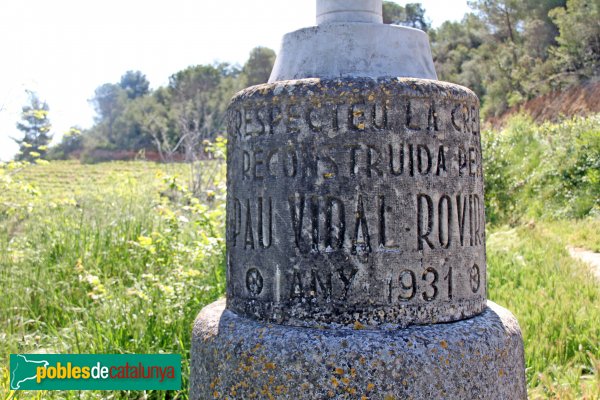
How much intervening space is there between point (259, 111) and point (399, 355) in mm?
946

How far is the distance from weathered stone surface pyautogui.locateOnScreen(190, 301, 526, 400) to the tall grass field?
1373 mm

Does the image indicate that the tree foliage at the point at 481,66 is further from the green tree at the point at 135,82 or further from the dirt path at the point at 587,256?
the green tree at the point at 135,82

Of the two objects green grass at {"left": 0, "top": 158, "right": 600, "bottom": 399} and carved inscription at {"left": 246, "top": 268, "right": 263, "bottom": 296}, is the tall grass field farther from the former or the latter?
carved inscription at {"left": 246, "top": 268, "right": 263, "bottom": 296}

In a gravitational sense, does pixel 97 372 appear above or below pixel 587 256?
below

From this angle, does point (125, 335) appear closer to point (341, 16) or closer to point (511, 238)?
point (341, 16)

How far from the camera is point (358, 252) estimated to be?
2.02 meters

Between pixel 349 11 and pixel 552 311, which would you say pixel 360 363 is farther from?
pixel 552 311

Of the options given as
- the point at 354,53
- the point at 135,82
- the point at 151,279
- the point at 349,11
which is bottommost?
the point at 151,279

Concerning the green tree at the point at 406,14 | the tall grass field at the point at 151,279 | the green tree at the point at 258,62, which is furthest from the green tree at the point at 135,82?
the tall grass field at the point at 151,279

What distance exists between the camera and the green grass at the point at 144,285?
3.80m

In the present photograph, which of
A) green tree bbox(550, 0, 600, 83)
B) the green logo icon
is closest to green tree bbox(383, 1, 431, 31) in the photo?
green tree bbox(550, 0, 600, 83)

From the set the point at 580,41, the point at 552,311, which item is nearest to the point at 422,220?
the point at 552,311

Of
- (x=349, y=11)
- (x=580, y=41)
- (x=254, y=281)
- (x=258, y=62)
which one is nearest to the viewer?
(x=254, y=281)

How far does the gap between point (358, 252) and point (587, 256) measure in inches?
232
